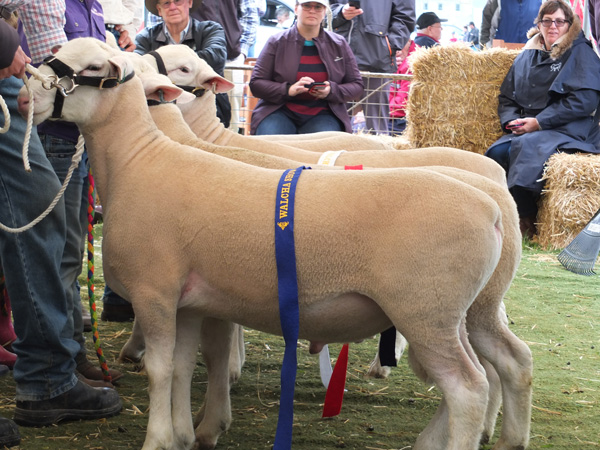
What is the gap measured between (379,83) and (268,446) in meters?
7.39

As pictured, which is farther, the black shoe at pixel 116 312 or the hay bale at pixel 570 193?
the hay bale at pixel 570 193

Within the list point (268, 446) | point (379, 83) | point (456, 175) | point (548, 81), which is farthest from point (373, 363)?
point (379, 83)

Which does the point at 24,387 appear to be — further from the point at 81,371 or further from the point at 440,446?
the point at 440,446

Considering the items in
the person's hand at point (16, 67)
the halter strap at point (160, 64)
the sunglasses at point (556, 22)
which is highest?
the person's hand at point (16, 67)

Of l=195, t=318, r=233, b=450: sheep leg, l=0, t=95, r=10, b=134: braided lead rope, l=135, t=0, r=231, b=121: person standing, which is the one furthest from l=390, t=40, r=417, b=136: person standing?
l=0, t=95, r=10, b=134: braided lead rope

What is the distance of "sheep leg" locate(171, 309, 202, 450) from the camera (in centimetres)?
294

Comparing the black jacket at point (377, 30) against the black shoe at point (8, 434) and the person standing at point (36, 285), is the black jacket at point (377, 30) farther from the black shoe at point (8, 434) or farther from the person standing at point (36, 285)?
the black shoe at point (8, 434)

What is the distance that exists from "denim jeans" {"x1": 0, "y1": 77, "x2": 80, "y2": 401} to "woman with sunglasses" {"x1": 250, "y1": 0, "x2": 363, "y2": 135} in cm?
378

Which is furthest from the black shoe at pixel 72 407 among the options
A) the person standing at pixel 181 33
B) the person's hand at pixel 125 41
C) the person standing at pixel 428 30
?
the person standing at pixel 428 30

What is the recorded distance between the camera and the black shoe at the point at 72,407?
10.2ft

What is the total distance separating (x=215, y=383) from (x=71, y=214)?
1193mm

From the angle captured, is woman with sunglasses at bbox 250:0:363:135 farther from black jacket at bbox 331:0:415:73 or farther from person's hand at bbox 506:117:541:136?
black jacket at bbox 331:0:415:73

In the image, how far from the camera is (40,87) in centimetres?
277

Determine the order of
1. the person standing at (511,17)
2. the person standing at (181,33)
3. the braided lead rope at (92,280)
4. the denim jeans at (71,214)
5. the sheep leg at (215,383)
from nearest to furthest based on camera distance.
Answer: the sheep leg at (215,383)
the braided lead rope at (92,280)
the denim jeans at (71,214)
the person standing at (181,33)
the person standing at (511,17)
